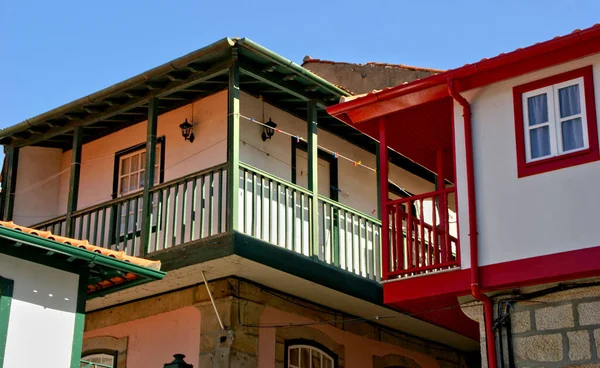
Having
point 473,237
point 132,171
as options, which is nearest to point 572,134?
point 473,237

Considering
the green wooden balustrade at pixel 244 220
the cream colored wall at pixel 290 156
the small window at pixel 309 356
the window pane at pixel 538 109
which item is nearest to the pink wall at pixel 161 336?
the green wooden balustrade at pixel 244 220

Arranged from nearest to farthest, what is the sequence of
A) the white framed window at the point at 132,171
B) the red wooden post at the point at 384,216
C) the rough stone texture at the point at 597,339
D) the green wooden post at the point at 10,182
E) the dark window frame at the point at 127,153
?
the rough stone texture at the point at 597,339
the red wooden post at the point at 384,216
the dark window frame at the point at 127,153
the white framed window at the point at 132,171
the green wooden post at the point at 10,182

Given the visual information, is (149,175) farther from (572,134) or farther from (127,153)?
(572,134)

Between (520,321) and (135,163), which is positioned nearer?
(520,321)

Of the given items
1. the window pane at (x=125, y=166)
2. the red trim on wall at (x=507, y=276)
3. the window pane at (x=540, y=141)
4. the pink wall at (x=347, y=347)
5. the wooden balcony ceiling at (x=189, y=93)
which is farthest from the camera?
the window pane at (x=125, y=166)

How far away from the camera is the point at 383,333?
52.6 feet

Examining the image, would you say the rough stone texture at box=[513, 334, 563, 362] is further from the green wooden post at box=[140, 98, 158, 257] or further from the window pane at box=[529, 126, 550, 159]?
the green wooden post at box=[140, 98, 158, 257]

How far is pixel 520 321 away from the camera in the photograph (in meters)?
10.8

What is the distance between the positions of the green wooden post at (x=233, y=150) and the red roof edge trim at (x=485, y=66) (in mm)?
1329

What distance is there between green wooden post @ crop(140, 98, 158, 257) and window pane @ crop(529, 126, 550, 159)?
5266mm

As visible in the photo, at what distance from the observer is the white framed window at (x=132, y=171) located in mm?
15672

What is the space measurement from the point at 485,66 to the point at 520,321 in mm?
2789

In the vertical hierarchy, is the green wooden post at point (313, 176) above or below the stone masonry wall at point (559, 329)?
above

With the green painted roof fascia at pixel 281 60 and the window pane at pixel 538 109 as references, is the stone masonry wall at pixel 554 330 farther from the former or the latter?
the green painted roof fascia at pixel 281 60
